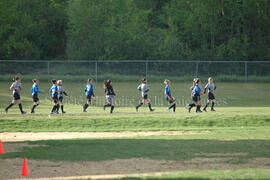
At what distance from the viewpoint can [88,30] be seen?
54594mm

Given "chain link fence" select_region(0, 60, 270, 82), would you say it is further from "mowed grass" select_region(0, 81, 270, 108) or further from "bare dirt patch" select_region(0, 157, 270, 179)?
"bare dirt patch" select_region(0, 157, 270, 179)

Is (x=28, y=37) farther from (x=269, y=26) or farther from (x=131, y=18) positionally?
(x=269, y=26)

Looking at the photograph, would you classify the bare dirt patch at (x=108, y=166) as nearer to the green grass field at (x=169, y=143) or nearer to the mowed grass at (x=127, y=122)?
the green grass field at (x=169, y=143)

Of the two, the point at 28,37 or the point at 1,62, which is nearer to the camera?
the point at 1,62

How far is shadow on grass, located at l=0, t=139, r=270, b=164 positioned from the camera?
55.9ft

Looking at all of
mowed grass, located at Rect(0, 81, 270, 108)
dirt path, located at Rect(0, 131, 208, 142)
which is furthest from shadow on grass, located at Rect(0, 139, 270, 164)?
mowed grass, located at Rect(0, 81, 270, 108)

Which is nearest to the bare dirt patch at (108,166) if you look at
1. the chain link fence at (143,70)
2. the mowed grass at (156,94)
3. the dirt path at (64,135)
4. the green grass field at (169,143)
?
the green grass field at (169,143)

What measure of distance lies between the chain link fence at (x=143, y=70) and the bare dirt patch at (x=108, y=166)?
30164 millimetres

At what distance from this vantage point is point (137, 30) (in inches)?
2174

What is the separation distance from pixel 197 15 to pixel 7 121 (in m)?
33.1

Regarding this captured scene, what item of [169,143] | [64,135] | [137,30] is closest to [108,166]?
[169,143]

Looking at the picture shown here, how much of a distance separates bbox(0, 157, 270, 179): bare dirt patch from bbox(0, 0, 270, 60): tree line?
36.4 metres

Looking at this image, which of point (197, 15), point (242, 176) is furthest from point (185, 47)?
point (242, 176)

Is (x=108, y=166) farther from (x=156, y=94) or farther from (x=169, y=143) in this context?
(x=156, y=94)
